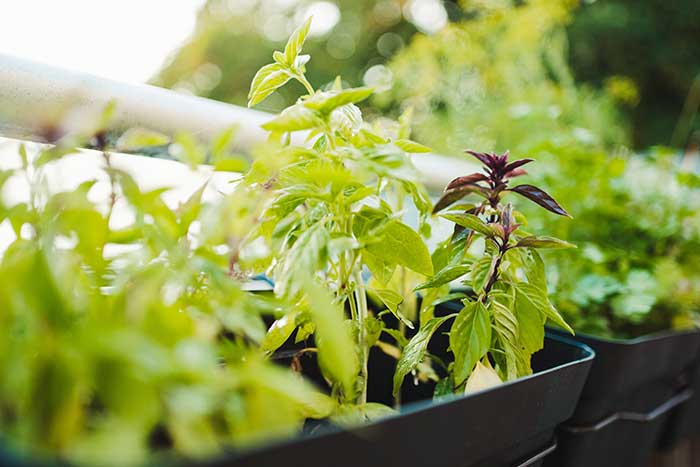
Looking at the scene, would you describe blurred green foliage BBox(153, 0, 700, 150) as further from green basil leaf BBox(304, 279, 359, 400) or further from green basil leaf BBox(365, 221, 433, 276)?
green basil leaf BBox(304, 279, 359, 400)

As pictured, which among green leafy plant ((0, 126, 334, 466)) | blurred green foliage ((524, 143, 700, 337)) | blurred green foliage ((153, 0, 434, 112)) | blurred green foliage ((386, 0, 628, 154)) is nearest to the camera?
green leafy plant ((0, 126, 334, 466))

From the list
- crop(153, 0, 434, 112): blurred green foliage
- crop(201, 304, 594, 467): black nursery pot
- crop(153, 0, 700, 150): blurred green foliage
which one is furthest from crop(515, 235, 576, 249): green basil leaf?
crop(153, 0, 434, 112): blurred green foliage

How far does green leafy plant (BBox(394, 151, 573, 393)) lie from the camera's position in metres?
0.43

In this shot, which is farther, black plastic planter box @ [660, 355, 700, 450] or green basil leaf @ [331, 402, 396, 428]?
black plastic planter box @ [660, 355, 700, 450]

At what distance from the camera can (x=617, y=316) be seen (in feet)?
2.79

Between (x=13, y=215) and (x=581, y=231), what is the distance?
858mm

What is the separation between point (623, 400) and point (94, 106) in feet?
2.15

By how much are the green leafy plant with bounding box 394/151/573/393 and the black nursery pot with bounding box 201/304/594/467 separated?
38 mm

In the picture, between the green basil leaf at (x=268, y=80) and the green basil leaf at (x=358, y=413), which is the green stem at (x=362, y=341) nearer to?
the green basil leaf at (x=358, y=413)

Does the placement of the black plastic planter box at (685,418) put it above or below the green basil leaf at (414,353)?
below

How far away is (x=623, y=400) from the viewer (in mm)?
643

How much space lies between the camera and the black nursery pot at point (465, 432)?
0.81ft

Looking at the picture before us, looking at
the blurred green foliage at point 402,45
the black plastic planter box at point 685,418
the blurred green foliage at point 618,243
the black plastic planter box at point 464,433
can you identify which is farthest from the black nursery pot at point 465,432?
the blurred green foliage at point 402,45

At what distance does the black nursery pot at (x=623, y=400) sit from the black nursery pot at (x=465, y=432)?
0.10 m
